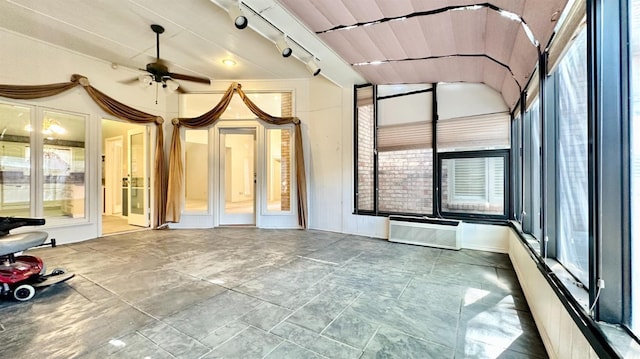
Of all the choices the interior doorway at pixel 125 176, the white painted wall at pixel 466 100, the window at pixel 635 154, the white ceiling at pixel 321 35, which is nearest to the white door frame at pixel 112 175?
the interior doorway at pixel 125 176

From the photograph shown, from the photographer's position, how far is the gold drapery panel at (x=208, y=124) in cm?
537

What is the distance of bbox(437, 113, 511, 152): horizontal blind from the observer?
3.80 metres

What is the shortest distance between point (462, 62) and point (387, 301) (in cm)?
300

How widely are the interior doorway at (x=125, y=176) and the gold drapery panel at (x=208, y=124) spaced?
1.93 feet

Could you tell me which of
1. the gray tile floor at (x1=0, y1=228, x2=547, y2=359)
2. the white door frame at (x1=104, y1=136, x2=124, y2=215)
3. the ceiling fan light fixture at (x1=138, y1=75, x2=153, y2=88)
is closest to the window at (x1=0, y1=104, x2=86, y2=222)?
the gray tile floor at (x1=0, y1=228, x2=547, y2=359)

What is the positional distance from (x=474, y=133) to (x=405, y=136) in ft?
3.37

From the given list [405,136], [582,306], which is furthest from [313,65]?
[582,306]

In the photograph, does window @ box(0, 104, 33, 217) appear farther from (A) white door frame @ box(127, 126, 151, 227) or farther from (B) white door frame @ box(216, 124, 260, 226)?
(B) white door frame @ box(216, 124, 260, 226)

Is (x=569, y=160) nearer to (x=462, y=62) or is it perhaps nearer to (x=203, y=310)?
(x=462, y=62)

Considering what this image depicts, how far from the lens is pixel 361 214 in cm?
500

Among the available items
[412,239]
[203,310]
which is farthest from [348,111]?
[203,310]

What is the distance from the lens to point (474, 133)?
3980 millimetres

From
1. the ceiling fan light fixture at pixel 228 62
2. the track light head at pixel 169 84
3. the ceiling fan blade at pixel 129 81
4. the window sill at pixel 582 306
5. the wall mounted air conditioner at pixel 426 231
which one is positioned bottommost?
the wall mounted air conditioner at pixel 426 231

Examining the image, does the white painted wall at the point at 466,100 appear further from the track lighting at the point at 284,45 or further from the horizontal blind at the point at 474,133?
the track lighting at the point at 284,45
